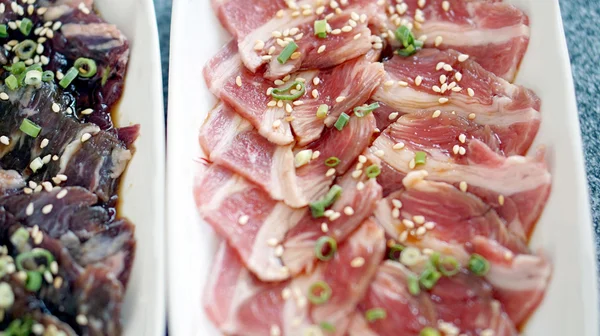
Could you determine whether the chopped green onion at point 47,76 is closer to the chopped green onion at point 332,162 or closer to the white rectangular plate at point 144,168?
the white rectangular plate at point 144,168

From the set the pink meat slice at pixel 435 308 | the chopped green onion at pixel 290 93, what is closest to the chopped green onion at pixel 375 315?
the pink meat slice at pixel 435 308

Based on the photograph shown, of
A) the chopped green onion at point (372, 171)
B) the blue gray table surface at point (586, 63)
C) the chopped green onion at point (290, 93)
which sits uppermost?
the chopped green onion at point (290, 93)

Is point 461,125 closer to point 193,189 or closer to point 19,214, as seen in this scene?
point 193,189

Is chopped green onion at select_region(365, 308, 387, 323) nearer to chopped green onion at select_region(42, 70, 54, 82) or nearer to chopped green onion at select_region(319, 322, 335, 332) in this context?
chopped green onion at select_region(319, 322, 335, 332)

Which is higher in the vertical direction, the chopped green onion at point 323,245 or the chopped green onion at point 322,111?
the chopped green onion at point 322,111

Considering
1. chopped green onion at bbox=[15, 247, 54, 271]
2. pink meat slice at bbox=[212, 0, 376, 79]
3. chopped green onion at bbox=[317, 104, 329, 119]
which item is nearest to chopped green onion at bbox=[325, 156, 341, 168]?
chopped green onion at bbox=[317, 104, 329, 119]

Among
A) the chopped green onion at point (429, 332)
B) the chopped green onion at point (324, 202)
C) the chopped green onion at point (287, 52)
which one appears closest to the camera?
the chopped green onion at point (429, 332)
